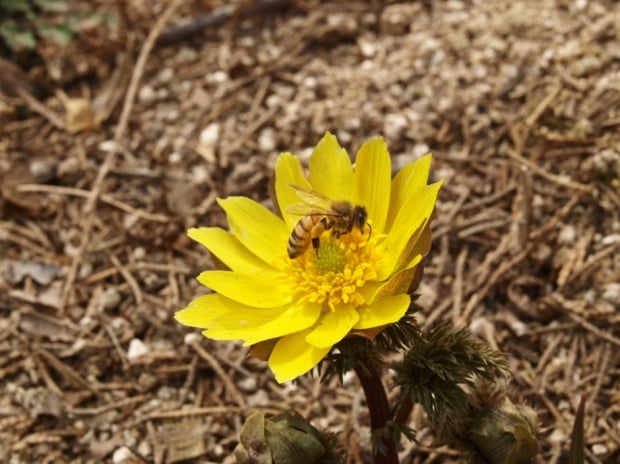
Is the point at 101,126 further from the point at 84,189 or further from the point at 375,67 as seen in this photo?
the point at 375,67

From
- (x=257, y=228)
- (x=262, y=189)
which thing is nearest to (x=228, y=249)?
(x=257, y=228)

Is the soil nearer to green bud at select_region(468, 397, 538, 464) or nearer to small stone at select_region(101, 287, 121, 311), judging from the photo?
small stone at select_region(101, 287, 121, 311)

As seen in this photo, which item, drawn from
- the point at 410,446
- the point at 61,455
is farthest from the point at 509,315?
the point at 61,455

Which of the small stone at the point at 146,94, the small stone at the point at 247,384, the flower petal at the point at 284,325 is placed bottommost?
the small stone at the point at 247,384

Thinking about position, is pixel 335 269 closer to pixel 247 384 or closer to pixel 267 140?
pixel 247 384

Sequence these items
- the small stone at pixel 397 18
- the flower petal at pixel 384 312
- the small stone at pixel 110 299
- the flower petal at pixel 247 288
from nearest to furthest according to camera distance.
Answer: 1. the flower petal at pixel 384 312
2. the flower petal at pixel 247 288
3. the small stone at pixel 110 299
4. the small stone at pixel 397 18

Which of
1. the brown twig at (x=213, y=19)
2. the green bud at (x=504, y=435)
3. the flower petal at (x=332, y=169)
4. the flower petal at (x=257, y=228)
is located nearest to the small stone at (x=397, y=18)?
the brown twig at (x=213, y=19)

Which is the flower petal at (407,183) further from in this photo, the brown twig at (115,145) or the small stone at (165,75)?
the small stone at (165,75)
